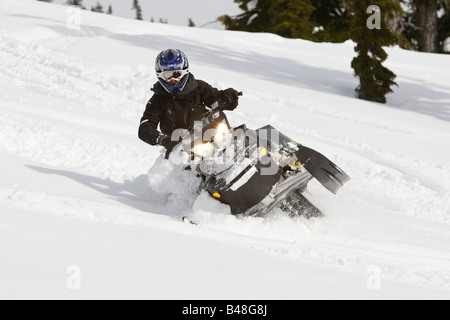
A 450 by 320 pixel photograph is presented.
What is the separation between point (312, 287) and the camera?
3.48 m

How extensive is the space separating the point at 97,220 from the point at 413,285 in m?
2.68

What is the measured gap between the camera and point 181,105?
5996 mm

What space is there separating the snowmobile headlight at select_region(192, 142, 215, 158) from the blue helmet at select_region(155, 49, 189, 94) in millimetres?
718

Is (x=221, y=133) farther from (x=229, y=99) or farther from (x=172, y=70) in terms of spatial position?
(x=172, y=70)

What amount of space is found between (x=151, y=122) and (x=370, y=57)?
968cm

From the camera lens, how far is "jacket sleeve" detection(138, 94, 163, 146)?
565 cm

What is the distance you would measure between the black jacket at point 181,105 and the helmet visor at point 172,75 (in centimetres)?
16

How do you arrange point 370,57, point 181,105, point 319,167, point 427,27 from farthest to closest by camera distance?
point 427,27 → point 370,57 → point 181,105 → point 319,167

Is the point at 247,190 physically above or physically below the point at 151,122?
below

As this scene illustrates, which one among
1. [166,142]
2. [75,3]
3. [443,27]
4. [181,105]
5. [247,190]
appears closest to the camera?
[247,190]

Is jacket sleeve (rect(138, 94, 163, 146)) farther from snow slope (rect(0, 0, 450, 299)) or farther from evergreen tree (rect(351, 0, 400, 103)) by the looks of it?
evergreen tree (rect(351, 0, 400, 103))

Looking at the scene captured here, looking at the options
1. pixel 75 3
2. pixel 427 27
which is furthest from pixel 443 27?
pixel 75 3

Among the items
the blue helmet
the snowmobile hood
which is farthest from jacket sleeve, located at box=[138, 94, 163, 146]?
the blue helmet

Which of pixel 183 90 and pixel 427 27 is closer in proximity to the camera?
pixel 183 90
